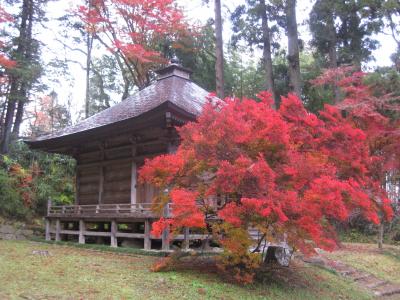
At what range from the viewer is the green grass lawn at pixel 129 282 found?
286 inches

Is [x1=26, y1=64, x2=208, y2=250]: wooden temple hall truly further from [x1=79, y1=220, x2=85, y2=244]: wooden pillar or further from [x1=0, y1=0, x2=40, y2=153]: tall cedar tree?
[x1=0, y1=0, x2=40, y2=153]: tall cedar tree

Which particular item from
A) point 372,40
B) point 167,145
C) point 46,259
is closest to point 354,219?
point 372,40

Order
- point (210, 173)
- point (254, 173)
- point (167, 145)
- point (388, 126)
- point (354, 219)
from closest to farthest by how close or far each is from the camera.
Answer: point (254, 173)
point (210, 173)
point (167, 145)
point (388, 126)
point (354, 219)

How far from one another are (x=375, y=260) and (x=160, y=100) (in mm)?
9196

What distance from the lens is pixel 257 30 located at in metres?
23.5

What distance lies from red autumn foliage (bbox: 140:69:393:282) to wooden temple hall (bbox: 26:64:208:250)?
2.83m

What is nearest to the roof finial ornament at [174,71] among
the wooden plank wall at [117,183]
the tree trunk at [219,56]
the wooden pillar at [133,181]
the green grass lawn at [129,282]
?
the wooden plank wall at [117,183]

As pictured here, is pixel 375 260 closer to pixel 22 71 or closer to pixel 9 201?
pixel 9 201

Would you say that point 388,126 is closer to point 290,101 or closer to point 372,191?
point 372,191

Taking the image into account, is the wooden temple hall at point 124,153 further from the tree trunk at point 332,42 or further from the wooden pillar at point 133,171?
the tree trunk at point 332,42

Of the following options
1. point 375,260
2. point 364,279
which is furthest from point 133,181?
point 375,260

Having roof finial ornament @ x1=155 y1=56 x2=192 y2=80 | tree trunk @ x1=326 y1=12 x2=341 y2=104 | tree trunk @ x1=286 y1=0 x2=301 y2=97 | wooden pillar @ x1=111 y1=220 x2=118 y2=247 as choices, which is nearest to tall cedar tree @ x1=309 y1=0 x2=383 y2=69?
tree trunk @ x1=326 y1=12 x2=341 y2=104

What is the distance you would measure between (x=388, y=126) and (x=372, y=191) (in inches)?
179

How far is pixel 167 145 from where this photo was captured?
12883 mm
